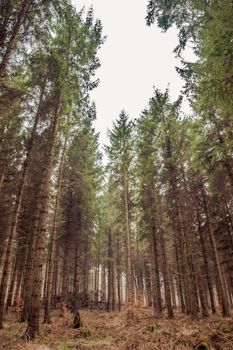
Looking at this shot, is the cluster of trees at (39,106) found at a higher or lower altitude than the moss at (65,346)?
higher

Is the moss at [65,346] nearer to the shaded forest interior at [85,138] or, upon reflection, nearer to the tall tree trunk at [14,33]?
the shaded forest interior at [85,138]

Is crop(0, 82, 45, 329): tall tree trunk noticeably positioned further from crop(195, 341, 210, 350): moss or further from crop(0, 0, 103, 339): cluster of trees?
crop(195, 341, 210, 350): moss

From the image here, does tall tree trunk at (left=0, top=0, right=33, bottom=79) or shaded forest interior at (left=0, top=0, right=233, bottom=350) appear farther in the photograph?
shaded forest interior at (left=0, top=0, right=233, bottom=350)

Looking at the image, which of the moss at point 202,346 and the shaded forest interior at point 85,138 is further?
the shaded forest interior at point 85,138

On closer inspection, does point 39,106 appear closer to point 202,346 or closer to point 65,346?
point 65,346

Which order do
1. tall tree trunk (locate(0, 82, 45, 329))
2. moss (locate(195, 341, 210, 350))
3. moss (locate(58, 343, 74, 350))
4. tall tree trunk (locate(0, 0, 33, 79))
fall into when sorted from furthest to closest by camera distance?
tall tree trunk (locate(0, 82, 45, 329)) → tall tree trunk (locate(0, 0, 33, 79)) → moss (locate(58, 343, 74, 350)) → moss (locate(195, 341, 210, 350))

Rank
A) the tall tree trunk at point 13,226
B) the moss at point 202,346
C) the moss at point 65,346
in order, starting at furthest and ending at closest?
1. the tall tree trunk at point 13,226
2. the moss at point 65,346
3. the moss at point 202,346

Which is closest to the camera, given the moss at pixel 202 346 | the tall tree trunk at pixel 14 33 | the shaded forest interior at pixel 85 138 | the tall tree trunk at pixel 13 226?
the moss at pixel 202 346

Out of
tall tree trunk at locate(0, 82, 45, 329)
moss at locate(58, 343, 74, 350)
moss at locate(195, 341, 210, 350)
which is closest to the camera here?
moss at locate(195, 341, 210, 350)

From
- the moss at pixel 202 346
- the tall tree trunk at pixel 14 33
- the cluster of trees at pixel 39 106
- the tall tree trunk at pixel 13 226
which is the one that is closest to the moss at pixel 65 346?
the cluster of trees at pixel 39 106

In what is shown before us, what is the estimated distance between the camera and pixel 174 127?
1723cm

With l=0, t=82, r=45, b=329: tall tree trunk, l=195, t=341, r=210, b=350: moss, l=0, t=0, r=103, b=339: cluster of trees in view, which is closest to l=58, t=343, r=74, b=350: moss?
l=0, t=0, r=103, b=339: cluster of trees

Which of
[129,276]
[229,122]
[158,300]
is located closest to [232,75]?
[229,122]

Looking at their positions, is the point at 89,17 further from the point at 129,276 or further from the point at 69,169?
the point at 129,276
